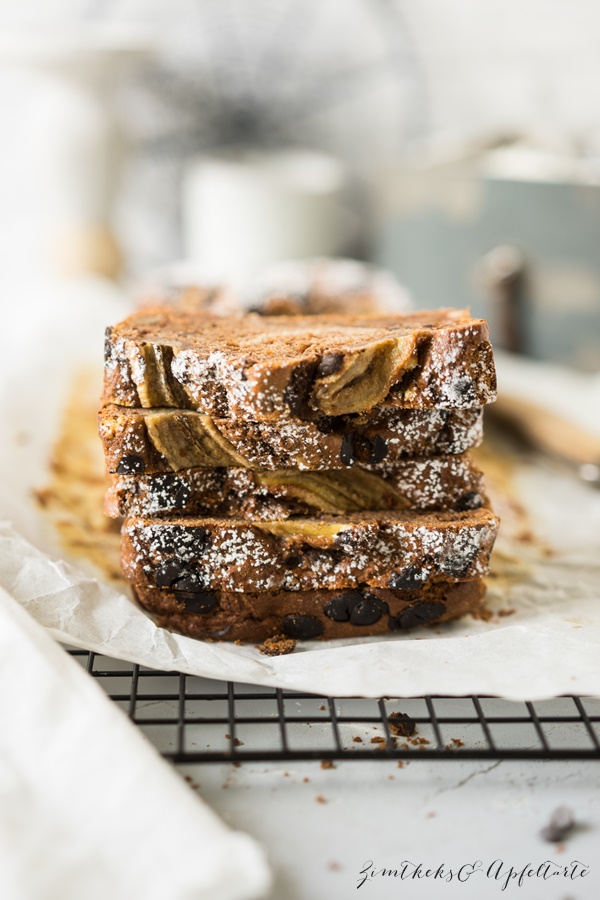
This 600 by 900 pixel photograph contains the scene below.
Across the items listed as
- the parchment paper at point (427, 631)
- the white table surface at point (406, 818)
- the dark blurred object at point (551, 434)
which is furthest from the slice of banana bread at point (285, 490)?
the dark blurred object at point (551, 434)

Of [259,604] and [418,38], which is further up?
[418,38]

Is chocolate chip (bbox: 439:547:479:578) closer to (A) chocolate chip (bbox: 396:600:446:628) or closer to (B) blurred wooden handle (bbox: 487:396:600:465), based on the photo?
(A) chocolate chip (bbox: 396:600:446:628)

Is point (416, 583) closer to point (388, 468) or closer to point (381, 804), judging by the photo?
point (388, 468)

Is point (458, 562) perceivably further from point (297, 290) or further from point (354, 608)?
point (297, 290)

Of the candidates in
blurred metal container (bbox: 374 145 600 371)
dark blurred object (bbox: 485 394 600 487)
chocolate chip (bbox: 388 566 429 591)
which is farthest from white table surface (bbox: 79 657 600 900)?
blurred metal container (bbox: 374 145 600 371)

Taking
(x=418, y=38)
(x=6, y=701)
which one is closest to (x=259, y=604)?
(x=6, y=701)

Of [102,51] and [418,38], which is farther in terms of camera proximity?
[418,38]
